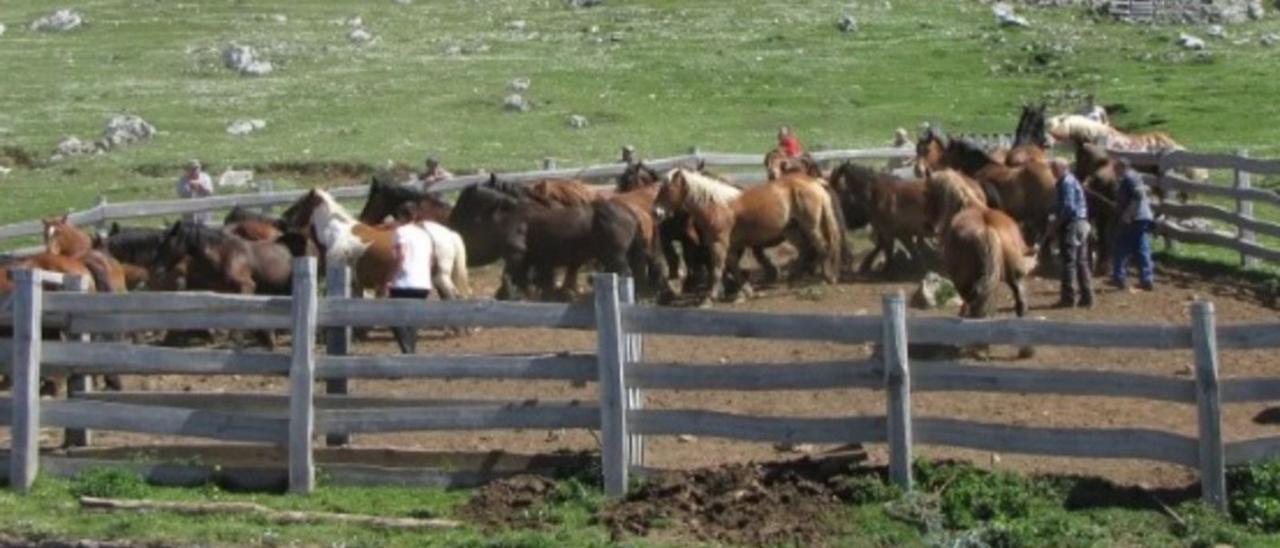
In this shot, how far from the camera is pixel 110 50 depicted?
2670 inches

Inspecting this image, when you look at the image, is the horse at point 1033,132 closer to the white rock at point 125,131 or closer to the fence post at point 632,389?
the fence post at point 632,389

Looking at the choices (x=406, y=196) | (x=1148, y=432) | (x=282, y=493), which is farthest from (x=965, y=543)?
(x=406, y=196)

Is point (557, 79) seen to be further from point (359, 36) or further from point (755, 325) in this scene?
point (755, 325)

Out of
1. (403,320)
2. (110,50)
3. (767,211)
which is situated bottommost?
(110,50)

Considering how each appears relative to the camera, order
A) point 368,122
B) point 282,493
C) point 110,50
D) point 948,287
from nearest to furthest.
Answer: point 282,493, point 948,287, point 368,122, point 110,50

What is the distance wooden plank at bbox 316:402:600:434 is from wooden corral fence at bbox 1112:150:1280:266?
45.5 feet

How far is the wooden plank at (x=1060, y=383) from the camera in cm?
1308

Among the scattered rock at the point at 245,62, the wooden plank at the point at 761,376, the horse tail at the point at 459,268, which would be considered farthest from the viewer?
the scattered rock at the point at 245,62

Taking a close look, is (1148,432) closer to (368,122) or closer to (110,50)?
(368,122)

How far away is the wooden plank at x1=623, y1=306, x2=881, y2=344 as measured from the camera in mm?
13430

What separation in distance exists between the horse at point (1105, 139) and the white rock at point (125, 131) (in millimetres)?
21837

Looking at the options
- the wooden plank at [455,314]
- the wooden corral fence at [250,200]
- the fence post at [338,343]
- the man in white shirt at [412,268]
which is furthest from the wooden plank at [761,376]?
the wooden corral fence at [250,200]

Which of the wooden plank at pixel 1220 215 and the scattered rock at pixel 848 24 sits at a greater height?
the wooden plank at pixel 1220 215

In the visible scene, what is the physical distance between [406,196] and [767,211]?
4258 mm
